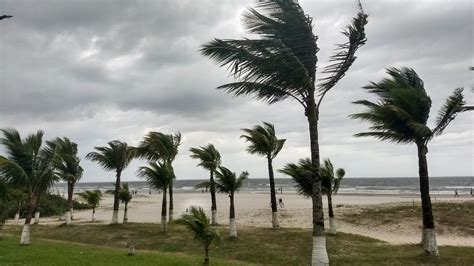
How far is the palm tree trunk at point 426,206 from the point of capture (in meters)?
17.2

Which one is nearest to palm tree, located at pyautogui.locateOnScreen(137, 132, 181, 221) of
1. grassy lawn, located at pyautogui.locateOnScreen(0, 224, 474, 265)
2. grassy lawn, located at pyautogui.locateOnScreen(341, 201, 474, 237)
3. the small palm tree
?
grassy lawn, located at pyautogui.locateOnScreen(0, 224, 474, 265)

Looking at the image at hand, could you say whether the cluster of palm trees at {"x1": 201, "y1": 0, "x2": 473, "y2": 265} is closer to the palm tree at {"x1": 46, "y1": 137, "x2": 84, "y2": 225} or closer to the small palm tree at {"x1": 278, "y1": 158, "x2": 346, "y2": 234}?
the small palm tree at {"x1": 278, "y1": 158, "x2": 346, "y2": 234}

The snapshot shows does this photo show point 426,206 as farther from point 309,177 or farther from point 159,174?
point 159,174

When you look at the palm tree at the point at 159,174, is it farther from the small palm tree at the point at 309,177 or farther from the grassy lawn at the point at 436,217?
the grassy lawn at the point at 436,217

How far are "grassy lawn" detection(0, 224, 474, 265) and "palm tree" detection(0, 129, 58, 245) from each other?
2769 millimetres

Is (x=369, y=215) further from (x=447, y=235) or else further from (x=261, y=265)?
(x=261, y=265)

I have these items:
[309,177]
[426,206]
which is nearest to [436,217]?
[309,177]

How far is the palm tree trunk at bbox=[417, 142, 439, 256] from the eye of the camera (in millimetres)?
17188

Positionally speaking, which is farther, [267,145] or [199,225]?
[267,145]

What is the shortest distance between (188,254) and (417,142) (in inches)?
481

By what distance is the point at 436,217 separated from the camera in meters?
31.5

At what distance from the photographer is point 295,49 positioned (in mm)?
12414

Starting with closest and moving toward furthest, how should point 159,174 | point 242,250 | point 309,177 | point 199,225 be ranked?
point 199,225 < point 242,250 < point 309,177 < point 159,174

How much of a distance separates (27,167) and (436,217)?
94.7ft
